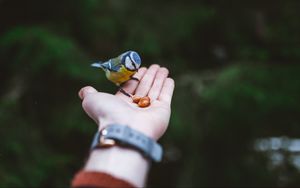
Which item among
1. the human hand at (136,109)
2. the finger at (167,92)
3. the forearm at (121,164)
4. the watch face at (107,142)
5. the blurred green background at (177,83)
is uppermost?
the blurred green background at (177,83)

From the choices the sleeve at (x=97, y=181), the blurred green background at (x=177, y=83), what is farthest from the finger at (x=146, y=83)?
the blurred green background at (x=177, y=83)

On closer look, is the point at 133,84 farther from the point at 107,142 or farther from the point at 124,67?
the point at 107,142

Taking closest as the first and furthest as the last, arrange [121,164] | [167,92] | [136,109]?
[121,164]
[136,109]
[167,92]

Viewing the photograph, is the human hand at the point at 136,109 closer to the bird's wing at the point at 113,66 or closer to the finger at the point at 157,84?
the finger at the point at 157,84

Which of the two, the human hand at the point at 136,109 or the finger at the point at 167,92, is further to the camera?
the finger at the point at 167,92

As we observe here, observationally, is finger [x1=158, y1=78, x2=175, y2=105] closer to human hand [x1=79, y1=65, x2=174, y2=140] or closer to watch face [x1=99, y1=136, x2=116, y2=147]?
human hand [x1=79, y1=65, x2=174, y2=140]

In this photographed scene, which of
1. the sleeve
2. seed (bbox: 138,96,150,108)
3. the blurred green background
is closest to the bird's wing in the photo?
seed (bbox: 138,96,150,108)

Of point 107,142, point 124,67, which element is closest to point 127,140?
point 107,142
